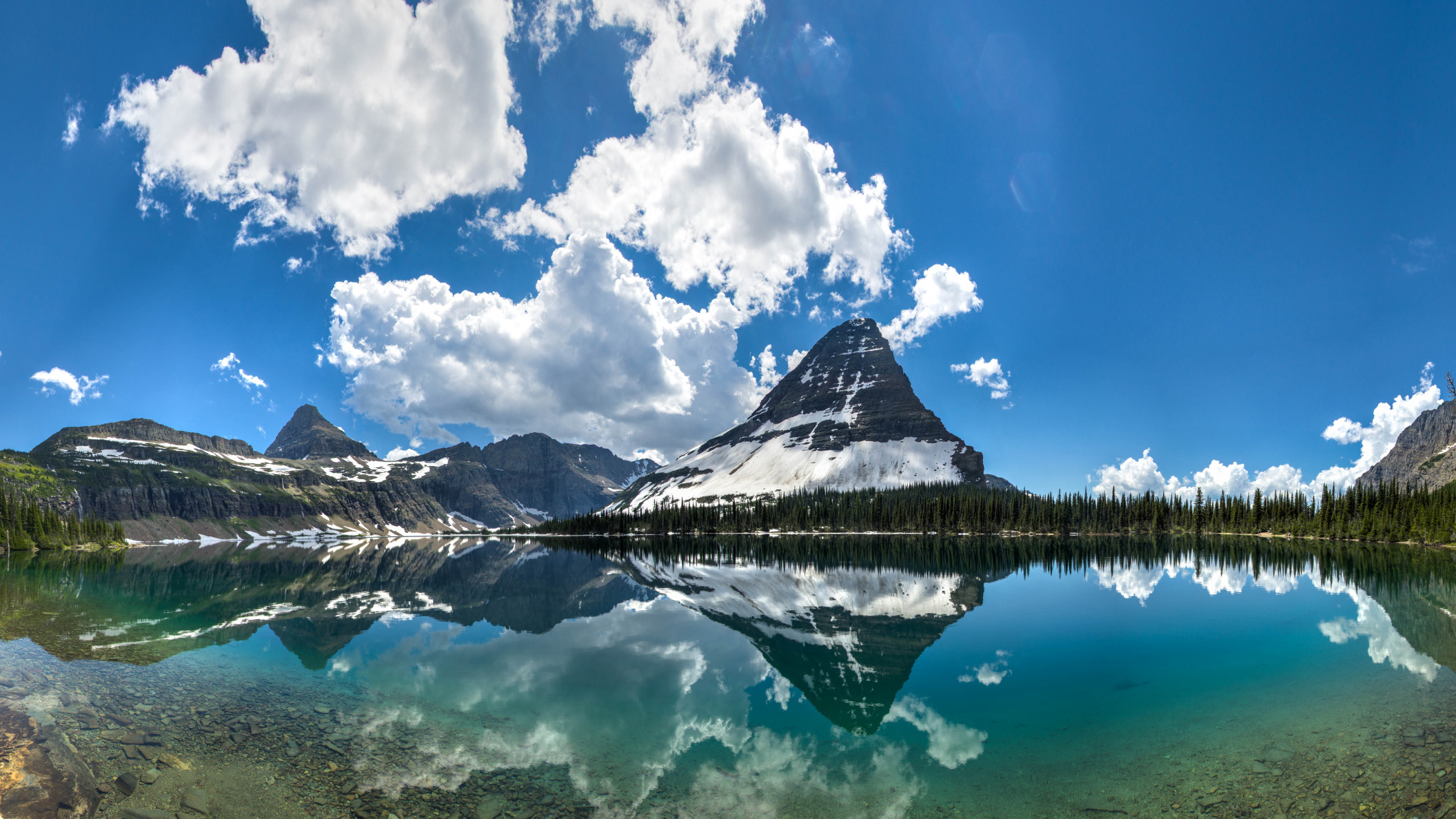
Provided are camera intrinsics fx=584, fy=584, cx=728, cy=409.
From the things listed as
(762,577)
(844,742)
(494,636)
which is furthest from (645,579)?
(844,742)

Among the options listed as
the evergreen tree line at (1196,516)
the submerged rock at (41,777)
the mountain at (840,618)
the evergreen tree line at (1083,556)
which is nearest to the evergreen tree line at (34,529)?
the evergreen tree line at (1083,556)

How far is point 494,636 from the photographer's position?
3141 cm

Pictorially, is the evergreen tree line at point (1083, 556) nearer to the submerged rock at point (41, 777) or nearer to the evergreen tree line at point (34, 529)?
the submerged rock at point (41, 777)

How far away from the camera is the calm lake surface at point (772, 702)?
40.8ft

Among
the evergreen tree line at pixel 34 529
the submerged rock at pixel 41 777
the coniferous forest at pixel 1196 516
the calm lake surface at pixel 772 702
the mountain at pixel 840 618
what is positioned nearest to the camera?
the submerged rock at pixel 41 777

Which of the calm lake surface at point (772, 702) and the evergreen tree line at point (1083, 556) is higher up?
the calm lake surface at point (772, 702)

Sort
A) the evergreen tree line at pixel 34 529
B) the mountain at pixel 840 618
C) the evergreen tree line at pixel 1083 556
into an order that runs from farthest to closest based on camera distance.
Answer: the evergreen tree line at pixel 34 529, the evergreen tree line at pixel 1083 556, the mountain at pixel 840 618

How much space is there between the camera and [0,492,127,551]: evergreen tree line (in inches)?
4562

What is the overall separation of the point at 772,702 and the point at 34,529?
17933cm

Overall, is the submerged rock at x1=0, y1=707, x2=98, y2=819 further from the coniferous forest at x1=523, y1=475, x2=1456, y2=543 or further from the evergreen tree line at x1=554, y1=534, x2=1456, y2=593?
the coniferous forest at x1=523, y1=475, x2=1456, y2=543

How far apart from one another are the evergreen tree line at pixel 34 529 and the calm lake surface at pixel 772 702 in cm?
11433

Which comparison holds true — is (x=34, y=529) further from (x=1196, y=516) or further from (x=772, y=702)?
(x=1196, y=516)

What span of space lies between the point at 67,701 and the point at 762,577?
5159cm

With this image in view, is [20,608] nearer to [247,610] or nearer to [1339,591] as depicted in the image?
[247,610]
